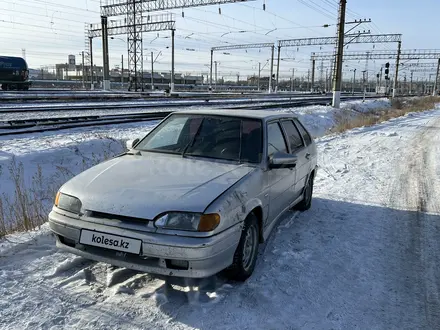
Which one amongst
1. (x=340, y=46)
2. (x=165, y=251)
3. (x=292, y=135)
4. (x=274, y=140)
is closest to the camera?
(x=165, y=251)

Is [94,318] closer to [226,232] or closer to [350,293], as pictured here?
[226,232]

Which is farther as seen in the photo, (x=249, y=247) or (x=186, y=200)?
(x=249, y=247)

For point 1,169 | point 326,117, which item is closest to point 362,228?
point 1,169

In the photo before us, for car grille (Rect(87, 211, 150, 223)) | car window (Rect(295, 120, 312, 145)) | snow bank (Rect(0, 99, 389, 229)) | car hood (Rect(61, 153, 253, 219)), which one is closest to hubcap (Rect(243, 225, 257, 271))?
car hood (Rect(61, 153, 253, 219))

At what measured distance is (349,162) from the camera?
9516mm

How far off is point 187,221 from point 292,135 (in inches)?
106

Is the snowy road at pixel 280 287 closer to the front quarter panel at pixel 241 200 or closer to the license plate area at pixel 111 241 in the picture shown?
the license plate area at pixel 111 241

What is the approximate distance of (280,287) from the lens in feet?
11.8

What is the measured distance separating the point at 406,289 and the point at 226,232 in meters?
1.86

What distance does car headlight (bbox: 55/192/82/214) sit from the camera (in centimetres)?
337

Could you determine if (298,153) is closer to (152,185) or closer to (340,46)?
(152,185)

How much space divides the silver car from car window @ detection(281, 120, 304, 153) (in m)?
0.42

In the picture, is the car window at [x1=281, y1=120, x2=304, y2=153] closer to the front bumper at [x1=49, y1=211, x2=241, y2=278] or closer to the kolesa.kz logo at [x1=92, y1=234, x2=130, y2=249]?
the front bumper at [x1=49, y1=211, x2=241, y2=278]

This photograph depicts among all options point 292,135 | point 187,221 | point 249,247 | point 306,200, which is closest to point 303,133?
point 292,135
